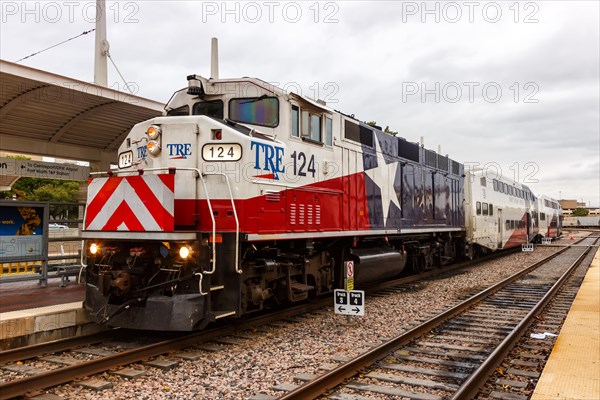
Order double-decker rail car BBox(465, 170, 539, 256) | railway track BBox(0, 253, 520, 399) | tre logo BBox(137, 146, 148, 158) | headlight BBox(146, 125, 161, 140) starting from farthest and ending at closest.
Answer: double-decker rail car BBox(465, 170, 539, 256), tre logo BBox(137, 146, 148, 158), headlight BBox(146, 125, 161, 140), railway track BBox(0, 253, 520, 399)

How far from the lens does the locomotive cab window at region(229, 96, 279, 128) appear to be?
7738 millimetres

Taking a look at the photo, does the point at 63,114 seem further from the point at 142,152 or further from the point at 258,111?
the point at 258,111

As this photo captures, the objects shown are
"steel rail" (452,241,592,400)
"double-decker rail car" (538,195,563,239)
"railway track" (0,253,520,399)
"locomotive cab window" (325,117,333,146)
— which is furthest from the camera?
"double-decker rail car" (538,195,563,239)

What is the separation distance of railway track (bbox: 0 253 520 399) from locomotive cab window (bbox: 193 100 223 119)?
3.39 metres

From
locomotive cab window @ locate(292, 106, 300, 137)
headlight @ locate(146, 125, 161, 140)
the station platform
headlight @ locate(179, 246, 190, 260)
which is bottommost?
the station platform

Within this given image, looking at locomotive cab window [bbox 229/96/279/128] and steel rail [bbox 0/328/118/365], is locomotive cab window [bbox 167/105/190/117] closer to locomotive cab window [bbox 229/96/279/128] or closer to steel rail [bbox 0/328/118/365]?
locomotive cab window [bbox 229/96/279/128]

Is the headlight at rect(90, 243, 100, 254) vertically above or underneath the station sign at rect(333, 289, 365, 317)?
above

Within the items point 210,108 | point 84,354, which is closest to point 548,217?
point 210,108

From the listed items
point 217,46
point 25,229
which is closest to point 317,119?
point 25,229

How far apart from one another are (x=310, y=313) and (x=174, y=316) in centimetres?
360

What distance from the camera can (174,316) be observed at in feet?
20.2

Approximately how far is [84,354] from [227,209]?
2.66 metres

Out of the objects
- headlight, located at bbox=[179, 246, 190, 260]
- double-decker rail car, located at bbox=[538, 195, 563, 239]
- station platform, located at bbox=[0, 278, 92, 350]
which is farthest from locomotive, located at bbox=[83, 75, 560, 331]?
double-decker rail car, located at bbox=[538, 195, 563, 239]

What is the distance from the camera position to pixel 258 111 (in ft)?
25.5
